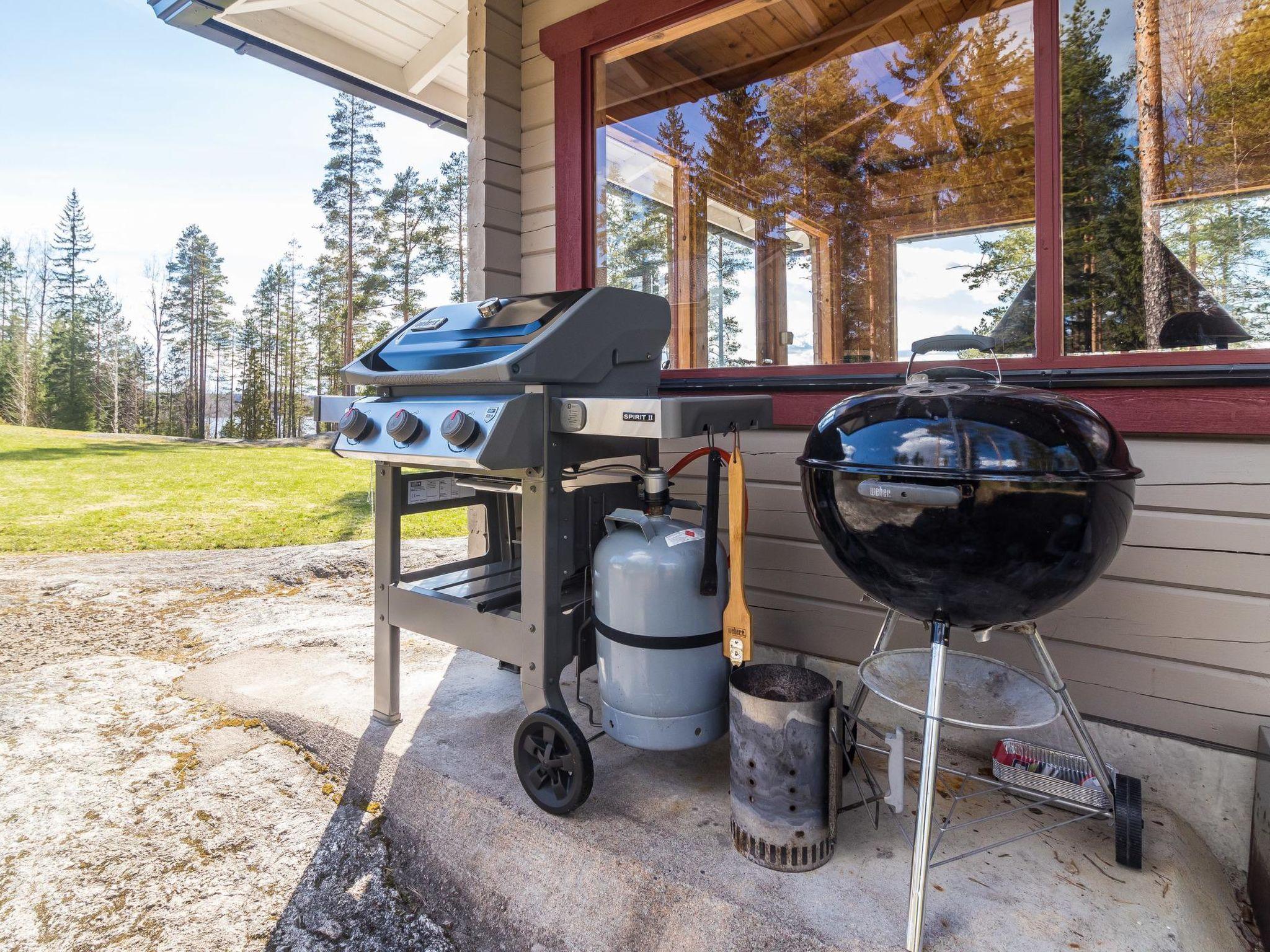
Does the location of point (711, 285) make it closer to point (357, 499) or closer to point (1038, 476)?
point (1038, 476)

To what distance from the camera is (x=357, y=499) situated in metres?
9.98

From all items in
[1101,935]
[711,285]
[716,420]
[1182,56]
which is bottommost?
[1101,935]

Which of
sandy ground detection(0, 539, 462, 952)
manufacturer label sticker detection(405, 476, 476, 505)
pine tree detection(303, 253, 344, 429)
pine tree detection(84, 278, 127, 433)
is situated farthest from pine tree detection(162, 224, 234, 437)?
manufacturer label sticker detection(405, 476, 476, 505)

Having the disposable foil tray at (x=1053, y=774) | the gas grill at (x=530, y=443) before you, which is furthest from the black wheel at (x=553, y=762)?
the disposable foil tray at (x=1053, y=774)

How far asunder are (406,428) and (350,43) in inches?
140

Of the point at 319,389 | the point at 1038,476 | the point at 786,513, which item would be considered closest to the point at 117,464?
the point at 319,389

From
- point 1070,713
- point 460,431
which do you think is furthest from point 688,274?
point 1070,713

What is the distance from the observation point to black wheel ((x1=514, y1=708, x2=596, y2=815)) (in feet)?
4.78

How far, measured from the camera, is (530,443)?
1476 millimetres

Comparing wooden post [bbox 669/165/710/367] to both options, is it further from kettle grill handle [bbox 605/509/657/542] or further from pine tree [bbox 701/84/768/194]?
kettle grill handle [bbox 605/509/657/542]

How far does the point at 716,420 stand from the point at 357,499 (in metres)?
9.56

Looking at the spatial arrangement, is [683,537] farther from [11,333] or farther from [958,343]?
[11,333]

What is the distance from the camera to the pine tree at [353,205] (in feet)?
51.6

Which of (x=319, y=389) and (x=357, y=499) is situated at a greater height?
(x=319, y=389)
